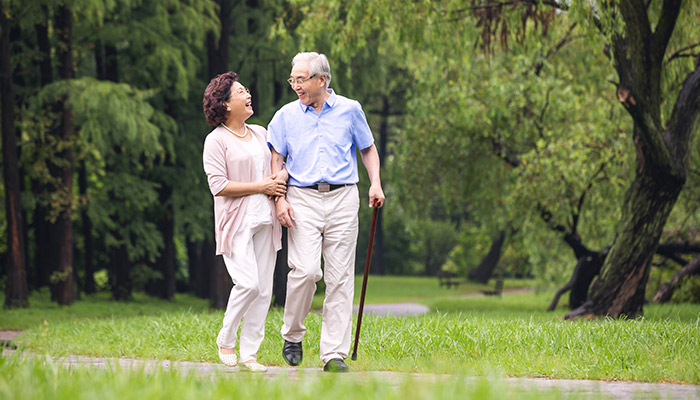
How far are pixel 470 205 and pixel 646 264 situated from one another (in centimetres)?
1043

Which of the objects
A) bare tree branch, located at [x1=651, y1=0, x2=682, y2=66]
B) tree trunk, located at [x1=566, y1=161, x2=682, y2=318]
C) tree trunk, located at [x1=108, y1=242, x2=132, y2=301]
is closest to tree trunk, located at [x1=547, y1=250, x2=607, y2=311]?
tree trunk, located at [x1=566, y1=161, x2=682, y2=318]

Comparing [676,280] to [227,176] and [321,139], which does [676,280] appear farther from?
[227,176]

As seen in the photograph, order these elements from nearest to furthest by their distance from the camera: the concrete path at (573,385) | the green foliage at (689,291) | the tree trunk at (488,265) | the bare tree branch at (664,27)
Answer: the concrete path at (573,385)
the bare tree branch at (664,27)
the green foliage at (689,291)
the tree trunk at (488,265)

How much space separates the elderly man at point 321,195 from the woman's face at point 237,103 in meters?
0.25

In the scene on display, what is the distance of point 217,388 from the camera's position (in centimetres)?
384

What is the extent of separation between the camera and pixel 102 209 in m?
19.1

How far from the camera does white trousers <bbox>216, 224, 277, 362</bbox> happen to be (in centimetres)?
596

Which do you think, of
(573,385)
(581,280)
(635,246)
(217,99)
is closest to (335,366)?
(573,385)

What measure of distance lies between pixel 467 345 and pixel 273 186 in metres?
2.35

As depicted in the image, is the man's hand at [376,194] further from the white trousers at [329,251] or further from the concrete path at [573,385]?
the concrete path at [573,385]

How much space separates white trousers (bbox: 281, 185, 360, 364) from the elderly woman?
0.63 feet

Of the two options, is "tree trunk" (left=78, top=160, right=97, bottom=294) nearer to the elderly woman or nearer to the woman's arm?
the elderly woman

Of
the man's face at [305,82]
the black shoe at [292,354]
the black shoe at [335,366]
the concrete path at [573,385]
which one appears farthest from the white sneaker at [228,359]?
the man's face at [305,82]

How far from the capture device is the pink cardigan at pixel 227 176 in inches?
238
